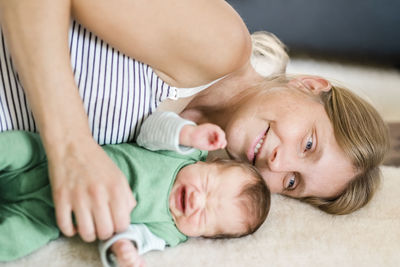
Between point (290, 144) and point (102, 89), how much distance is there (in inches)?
16.3

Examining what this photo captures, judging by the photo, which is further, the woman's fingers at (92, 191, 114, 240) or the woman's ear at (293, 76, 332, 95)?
the woman's ear at (293, 76, 332, 95)

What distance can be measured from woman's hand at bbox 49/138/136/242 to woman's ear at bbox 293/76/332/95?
62 cm

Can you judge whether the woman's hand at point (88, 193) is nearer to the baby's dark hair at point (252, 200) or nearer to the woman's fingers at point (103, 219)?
the woman's fingers at point (103, 219)

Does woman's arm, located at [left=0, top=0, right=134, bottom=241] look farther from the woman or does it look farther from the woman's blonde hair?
the woman's blonde hair

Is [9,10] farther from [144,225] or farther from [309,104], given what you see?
[309,104]

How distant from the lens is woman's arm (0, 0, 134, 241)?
2.59 ft

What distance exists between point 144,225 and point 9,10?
44 cm

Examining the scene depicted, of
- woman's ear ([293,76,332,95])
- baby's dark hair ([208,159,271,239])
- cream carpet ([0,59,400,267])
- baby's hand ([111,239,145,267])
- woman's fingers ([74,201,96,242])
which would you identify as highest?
woman's fingers ([74,201,96,242])

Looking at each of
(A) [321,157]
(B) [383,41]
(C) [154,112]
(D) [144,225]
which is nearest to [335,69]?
(B) [383,41]

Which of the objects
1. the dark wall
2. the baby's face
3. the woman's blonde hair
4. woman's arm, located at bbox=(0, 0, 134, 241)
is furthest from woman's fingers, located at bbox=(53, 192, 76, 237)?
the dark wall

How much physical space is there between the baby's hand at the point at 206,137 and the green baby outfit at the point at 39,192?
10cm

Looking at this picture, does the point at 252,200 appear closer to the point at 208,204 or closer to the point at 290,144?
the point at 208,204

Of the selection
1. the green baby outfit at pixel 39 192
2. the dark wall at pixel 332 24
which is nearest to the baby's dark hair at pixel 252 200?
the green baby outfit at pixel 39 192

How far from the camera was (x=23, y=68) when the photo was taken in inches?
34.0
